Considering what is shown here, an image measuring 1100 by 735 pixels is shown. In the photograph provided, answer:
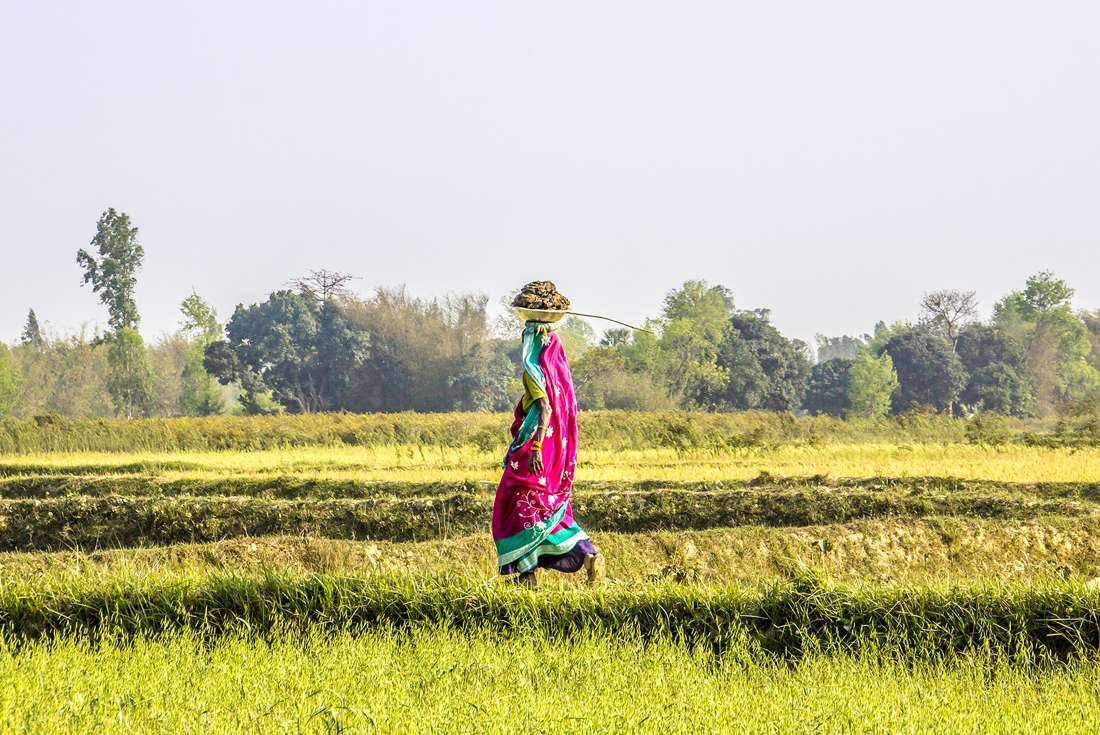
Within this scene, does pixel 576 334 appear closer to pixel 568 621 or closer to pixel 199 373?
pixel 199 373

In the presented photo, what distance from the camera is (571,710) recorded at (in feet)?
16.3

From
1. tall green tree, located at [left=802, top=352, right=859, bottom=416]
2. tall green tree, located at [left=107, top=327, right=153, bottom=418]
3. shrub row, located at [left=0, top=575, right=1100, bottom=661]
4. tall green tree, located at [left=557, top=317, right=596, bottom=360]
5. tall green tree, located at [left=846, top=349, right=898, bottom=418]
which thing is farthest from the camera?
tall green tree, located at [left=557, top=317, right=596, bottom=360]

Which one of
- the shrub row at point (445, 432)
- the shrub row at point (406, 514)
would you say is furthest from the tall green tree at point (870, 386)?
the shrub row at point (406, 514)

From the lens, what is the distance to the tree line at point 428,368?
4766 cm

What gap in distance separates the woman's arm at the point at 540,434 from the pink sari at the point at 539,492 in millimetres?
35

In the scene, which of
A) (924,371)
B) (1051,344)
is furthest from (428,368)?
(1051,344)

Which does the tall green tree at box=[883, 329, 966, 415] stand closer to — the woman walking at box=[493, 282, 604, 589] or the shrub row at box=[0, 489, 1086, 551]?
the shrub row at box=[0, 489, 1086, 551]

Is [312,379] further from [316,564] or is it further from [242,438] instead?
[316,564]

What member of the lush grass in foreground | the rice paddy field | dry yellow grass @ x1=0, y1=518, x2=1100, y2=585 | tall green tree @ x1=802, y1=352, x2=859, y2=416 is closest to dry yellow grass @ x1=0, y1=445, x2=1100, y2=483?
the rice paddy field

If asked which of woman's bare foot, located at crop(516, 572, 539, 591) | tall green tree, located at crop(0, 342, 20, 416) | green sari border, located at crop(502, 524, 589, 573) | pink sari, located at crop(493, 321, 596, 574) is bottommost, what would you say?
woman's bare foot, located at crop(516, 572, 539, 591)

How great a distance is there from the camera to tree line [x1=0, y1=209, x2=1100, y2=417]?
4766cm

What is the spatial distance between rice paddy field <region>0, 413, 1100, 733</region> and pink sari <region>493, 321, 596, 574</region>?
543mm

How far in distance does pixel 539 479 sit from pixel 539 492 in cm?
9

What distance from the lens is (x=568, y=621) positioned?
6.92m
